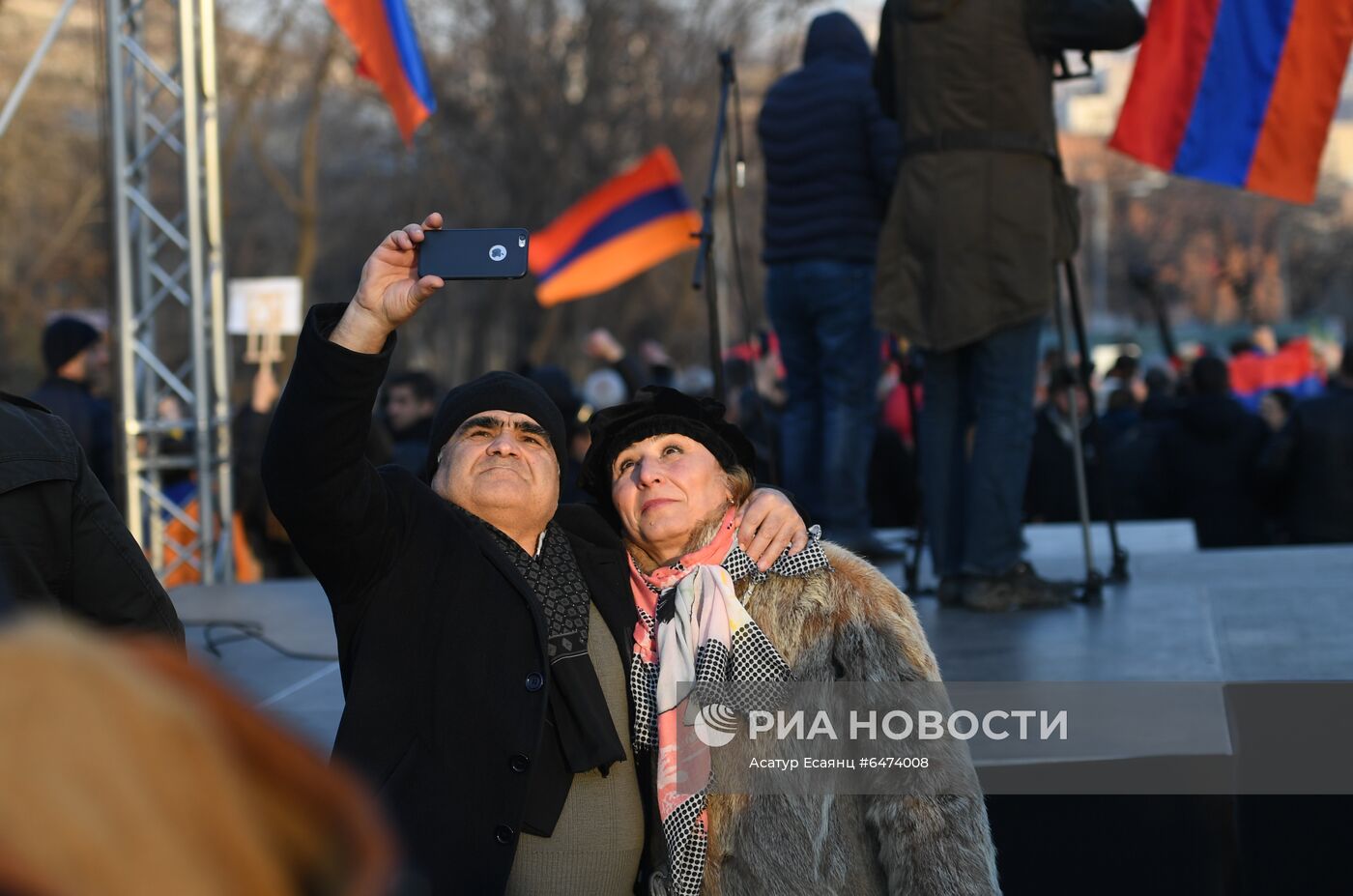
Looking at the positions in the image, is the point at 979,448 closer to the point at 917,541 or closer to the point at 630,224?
the point at 917,541

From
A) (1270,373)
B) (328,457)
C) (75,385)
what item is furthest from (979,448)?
(1270,373)

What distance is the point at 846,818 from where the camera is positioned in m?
3.34

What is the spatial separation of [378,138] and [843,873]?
2993 cm

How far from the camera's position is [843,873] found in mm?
3293

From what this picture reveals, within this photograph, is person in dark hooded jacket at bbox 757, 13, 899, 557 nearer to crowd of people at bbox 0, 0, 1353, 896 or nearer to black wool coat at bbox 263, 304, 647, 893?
crowd of people at bbox 0, 0, 1353, 896

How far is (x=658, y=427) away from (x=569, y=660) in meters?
0.62

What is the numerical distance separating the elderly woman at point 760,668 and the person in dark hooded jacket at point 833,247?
3836mm

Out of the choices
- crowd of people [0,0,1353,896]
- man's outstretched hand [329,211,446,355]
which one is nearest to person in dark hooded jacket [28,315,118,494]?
crowd of people [0,0,1353,896]

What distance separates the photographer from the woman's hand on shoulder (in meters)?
3.51

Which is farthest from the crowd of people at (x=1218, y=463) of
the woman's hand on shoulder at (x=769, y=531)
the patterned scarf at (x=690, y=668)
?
the patterned scarf at (x=690, y=668)

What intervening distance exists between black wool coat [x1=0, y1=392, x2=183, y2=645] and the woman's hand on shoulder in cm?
115

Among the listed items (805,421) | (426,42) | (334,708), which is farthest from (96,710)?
(426,42)

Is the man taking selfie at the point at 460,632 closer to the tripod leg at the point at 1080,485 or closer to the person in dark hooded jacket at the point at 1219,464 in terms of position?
the tripod leg at the point at 1080,485

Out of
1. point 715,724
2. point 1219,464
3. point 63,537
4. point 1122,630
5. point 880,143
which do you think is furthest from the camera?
point 1219,464
